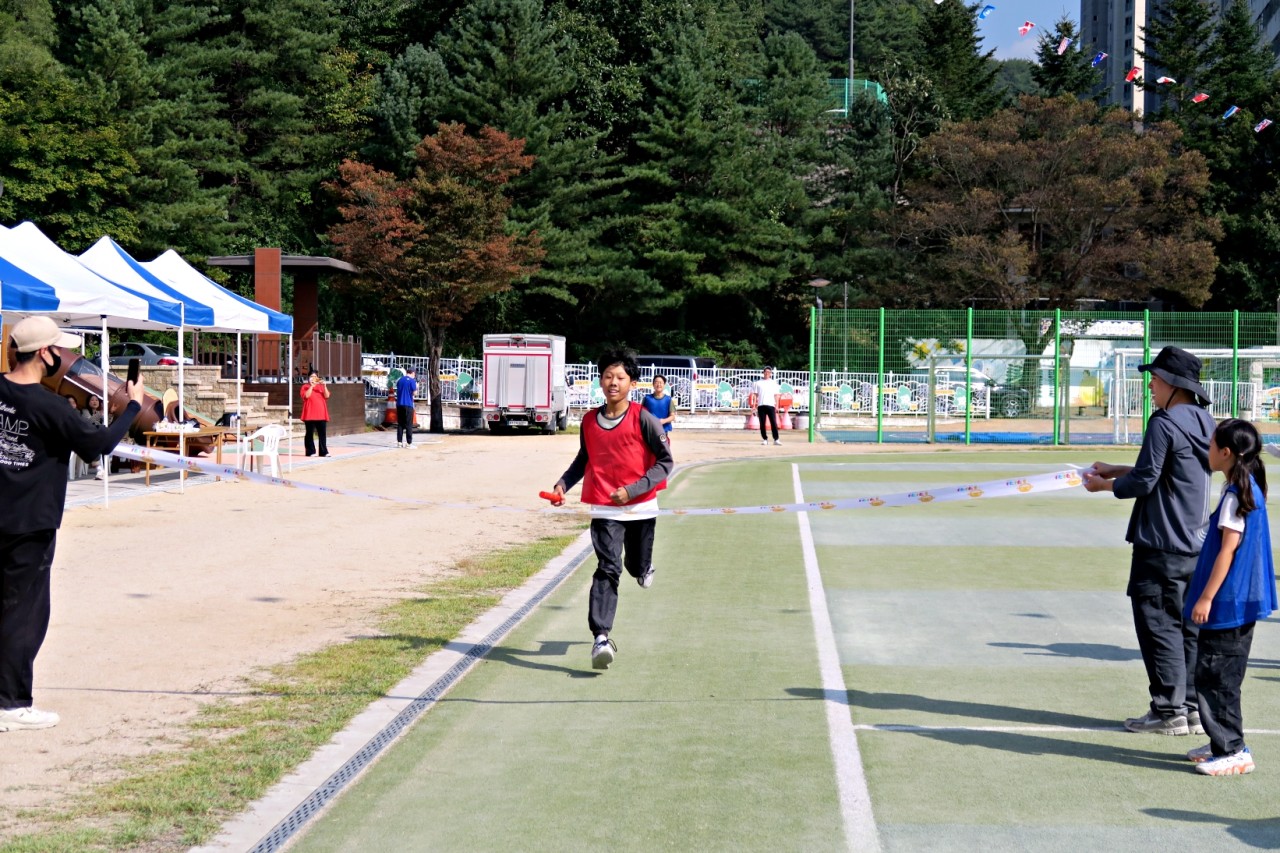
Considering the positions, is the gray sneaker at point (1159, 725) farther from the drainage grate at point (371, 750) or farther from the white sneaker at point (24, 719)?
the white sneaker at point (24, 719)

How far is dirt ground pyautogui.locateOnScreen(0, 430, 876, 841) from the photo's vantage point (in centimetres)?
671

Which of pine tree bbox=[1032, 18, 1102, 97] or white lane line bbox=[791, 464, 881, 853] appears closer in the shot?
white lane line bbox=[791, 464, 881, 853]

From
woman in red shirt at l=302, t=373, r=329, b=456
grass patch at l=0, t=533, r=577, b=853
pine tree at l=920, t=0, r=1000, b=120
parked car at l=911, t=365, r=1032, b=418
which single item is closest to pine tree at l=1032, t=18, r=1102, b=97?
pine tree at l=920, t=0, r=1000, b=120

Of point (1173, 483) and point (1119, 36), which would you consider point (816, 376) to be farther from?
point (1119, 36)

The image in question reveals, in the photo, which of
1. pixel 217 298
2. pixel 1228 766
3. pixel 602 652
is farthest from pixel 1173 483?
pixel 217 298

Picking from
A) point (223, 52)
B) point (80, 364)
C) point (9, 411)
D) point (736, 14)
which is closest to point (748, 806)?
point (9, 411)

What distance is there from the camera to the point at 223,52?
54.5 metres

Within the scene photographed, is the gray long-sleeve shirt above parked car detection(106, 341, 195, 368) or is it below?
below

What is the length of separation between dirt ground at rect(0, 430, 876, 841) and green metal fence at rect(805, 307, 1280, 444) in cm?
1641

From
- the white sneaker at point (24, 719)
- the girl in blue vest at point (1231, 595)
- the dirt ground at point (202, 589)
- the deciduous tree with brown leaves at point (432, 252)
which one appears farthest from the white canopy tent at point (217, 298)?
the girl in blue vest at point (1231, 595)

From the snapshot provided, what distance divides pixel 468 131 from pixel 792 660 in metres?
47.1

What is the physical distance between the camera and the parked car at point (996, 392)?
3728cm

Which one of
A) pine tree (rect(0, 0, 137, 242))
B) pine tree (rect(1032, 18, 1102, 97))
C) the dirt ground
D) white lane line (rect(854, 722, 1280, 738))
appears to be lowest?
white lane line (rect(854, 722, 1280, 738))

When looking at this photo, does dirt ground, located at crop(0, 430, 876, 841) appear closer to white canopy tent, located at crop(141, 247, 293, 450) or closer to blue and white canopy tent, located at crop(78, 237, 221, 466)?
blue and white canopy tent, located at crop(78, 237, 221, 466)
